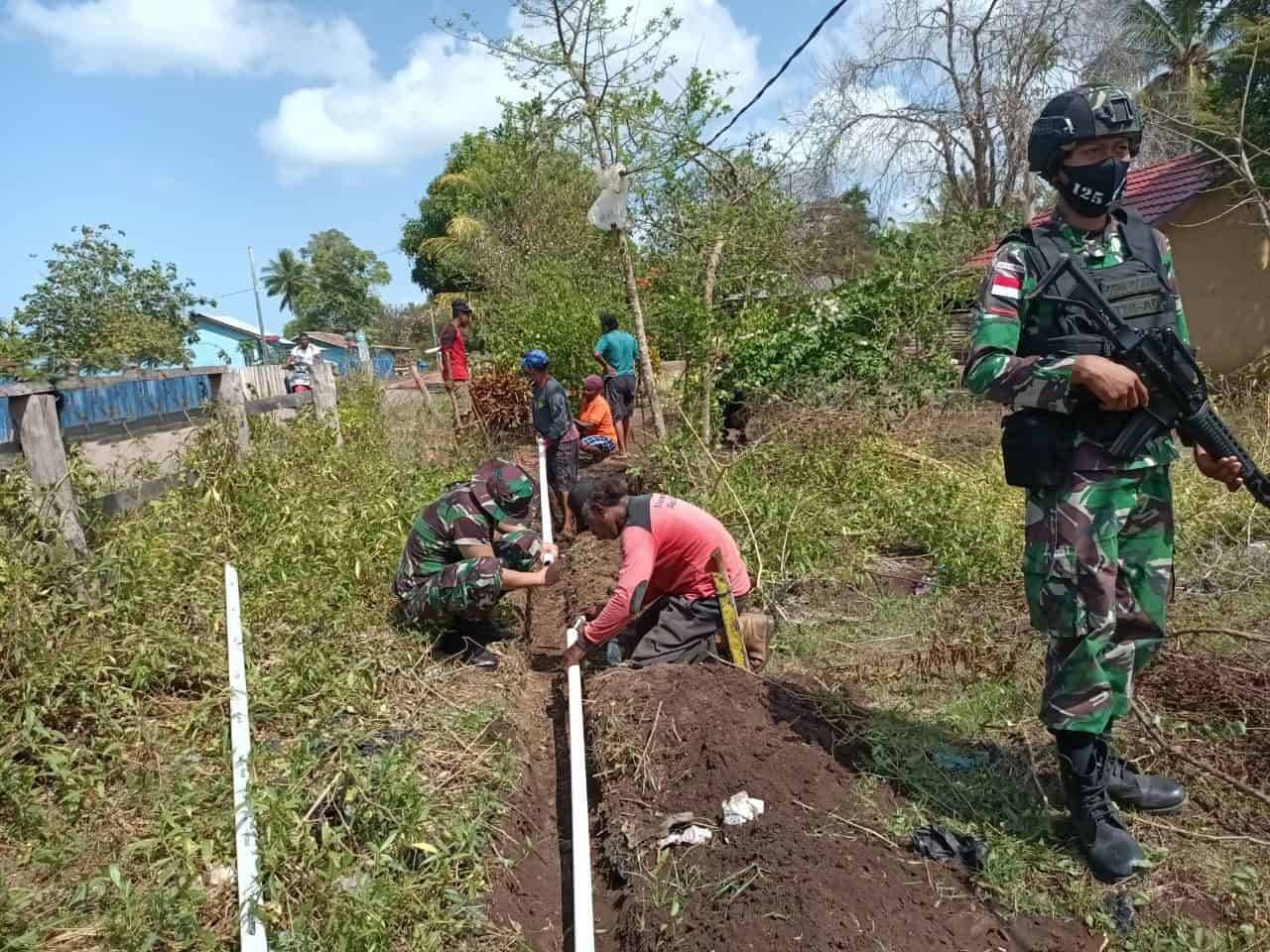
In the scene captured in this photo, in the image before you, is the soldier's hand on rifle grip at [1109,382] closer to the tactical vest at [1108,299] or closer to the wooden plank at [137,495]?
the tactical vest at [1108,299]

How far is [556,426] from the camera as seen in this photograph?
7934mm

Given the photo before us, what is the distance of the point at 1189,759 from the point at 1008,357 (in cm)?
151

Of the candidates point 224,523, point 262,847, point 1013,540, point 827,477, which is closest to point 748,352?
point 827,477

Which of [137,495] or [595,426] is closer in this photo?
[137,495]

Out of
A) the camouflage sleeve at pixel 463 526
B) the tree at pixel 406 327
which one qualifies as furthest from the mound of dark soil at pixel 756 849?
the tree at pixel 406 327

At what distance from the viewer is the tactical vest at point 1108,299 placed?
2.54 m

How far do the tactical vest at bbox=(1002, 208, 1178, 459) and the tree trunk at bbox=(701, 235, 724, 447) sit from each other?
18.4ft

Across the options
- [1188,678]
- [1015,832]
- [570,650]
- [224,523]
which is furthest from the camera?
[224,523]

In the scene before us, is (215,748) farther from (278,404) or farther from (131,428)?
(278,404)

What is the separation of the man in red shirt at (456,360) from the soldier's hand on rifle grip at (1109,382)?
8.94 meters

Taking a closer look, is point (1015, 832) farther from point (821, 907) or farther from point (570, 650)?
point (570, 650)

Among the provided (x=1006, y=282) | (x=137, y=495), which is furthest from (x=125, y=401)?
(x=1006, y=282)

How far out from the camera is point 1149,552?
2.64 m

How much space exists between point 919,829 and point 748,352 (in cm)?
721
